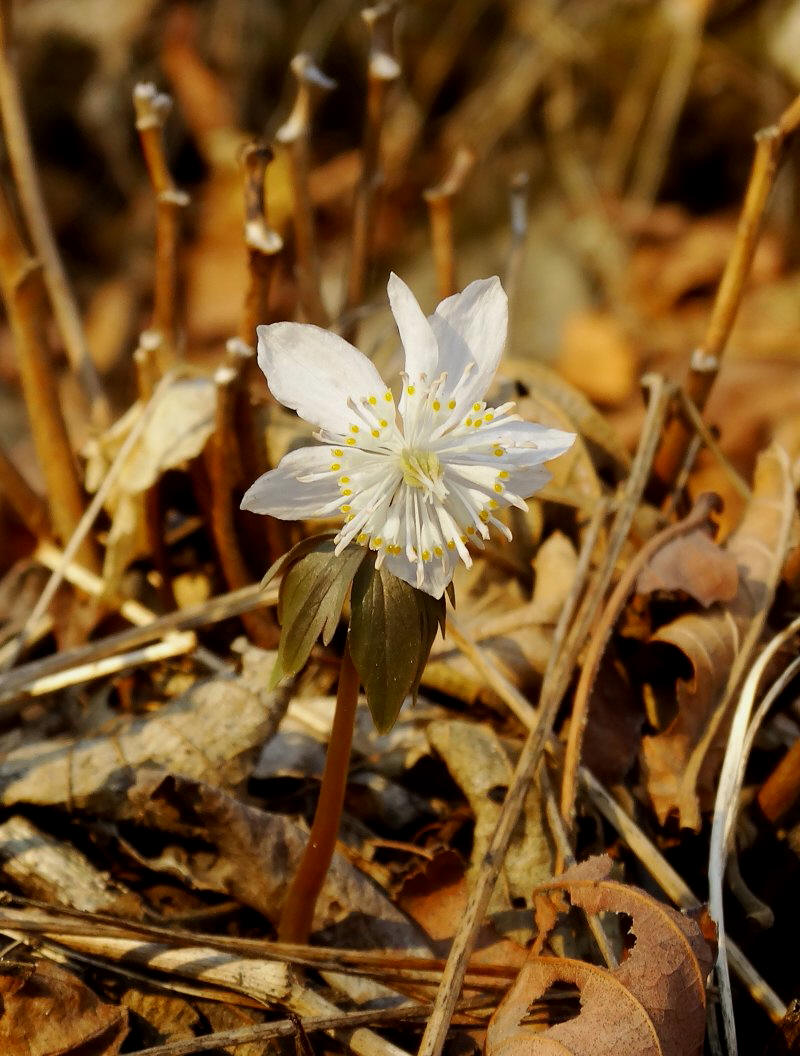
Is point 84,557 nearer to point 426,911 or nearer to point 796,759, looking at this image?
point 426,911

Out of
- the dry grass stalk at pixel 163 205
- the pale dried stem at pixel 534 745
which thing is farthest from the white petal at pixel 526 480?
Answer: the dry grass stalk at pixel 163 205

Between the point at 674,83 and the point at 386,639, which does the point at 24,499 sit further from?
the point at 674,83

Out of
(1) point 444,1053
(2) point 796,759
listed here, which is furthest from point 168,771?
(2) point 796,759

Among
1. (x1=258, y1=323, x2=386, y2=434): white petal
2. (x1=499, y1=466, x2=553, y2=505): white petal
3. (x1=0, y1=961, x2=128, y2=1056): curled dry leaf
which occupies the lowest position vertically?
(x1=0, y1=961, x2=128, y2=1056): curled dry leaf

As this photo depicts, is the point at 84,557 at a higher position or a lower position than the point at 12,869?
higher

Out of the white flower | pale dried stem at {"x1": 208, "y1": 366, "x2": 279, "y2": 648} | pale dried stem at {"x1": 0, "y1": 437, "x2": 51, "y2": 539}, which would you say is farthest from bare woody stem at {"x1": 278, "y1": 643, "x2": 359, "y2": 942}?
pale dried stem at {"x1": 0, "y1": 437, "x2": 51, "y2": 539}

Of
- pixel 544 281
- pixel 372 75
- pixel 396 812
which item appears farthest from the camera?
pixel 544 281

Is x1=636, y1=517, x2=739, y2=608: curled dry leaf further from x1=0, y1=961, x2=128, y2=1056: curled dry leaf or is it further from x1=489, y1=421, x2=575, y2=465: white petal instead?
x1=0, y1=961, x2=128, y2=1056: curled dry leaf

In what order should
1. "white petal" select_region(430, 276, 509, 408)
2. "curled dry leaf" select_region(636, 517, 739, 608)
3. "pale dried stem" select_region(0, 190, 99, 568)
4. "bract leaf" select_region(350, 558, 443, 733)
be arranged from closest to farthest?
"bract leaf" select_region(350, 558, 443, 733)
"white petal" select_region(430, 276, 509, 408)
"curled dry leaf" select_region(636, 517, 739, 608)
"pale dried stem" select_region(0, 190, 99, 568)

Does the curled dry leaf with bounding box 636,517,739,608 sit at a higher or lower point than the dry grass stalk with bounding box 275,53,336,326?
lower
